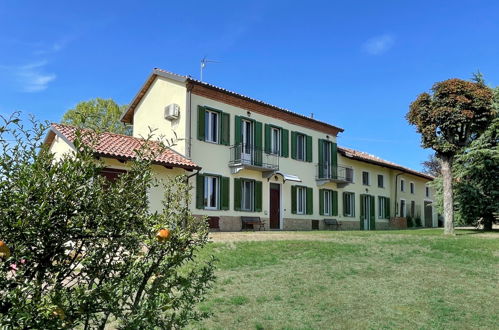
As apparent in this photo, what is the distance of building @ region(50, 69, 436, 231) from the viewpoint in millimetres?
18234

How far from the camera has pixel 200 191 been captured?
58.5 feet

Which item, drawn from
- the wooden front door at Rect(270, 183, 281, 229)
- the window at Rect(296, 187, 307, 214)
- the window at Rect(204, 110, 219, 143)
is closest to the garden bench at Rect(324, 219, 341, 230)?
the window at Rect(296, 187, 307, 214)

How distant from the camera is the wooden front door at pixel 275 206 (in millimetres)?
21625

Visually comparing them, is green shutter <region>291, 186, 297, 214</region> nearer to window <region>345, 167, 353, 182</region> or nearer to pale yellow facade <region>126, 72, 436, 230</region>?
pale yellow facade <region>126, 72, 436, 230</region>

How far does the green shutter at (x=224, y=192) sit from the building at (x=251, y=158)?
42mm

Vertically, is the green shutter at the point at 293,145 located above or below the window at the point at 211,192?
above

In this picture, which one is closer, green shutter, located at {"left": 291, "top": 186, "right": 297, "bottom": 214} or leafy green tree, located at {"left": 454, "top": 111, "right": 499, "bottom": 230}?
leafy green tree, located at {"left": 454, "top": 111, "right": 499, "bottom": 230}

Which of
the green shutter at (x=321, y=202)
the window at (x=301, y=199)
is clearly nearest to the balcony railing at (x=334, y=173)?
the green shutter at (x=321, y=202)

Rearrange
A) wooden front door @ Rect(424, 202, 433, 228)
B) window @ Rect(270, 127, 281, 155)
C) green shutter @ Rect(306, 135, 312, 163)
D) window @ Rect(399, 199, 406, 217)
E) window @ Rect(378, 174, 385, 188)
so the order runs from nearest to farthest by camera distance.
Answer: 1. window @ Rect(270, 127, 281, 155)
2. green shutter @ Rect(306, 135, 312, 163)
3. window @ Rect(378, 174, 385, 188)
4. window @ Rect(399, 199, 406, 217)
5. wooden front door @ Rect(424, 202, 433, 228)

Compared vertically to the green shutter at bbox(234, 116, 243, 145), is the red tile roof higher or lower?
lower

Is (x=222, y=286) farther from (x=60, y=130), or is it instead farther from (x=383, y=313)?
(x=60, y=130)

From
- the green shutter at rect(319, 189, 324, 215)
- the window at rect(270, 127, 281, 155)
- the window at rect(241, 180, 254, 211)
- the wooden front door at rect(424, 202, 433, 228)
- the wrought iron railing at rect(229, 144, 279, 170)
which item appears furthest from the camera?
the wooden front door at rect(424, 202, 433, 228)

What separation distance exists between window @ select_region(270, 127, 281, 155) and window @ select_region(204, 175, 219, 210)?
3.97 meters

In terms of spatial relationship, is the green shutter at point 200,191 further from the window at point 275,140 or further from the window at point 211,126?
the window at point 275,140
